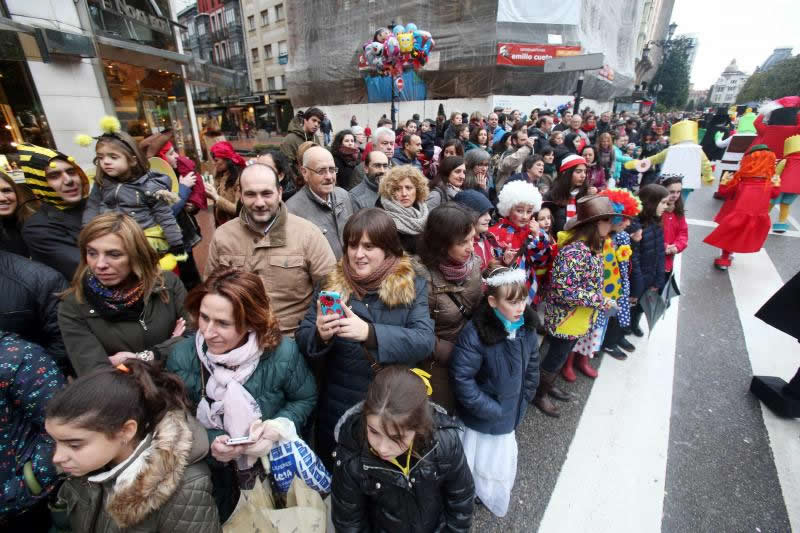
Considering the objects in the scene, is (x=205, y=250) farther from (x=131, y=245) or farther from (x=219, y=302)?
(x=219, y=302)

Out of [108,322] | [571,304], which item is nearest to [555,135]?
[571,304]

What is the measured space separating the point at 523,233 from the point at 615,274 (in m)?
0.95

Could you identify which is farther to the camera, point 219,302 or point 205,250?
point 205,250

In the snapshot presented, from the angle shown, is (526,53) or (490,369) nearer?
(490,369)

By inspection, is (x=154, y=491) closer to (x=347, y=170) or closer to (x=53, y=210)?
(x=53, y=210)

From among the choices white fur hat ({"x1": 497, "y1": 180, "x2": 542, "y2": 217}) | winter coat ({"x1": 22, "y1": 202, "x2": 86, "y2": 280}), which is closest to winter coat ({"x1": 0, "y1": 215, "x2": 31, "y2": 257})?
winter coat ({"x1": 22, "y1": 202, "x2": 86, "y2": 280})

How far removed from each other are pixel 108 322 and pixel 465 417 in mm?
2164

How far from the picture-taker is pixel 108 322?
1878mm

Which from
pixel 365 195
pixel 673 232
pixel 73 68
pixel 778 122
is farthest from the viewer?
pixel 778 122

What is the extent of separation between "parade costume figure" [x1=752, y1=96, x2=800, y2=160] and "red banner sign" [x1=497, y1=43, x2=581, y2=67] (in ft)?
32.2

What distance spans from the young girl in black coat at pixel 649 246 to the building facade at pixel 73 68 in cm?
866

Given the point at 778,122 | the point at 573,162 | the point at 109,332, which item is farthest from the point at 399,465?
the point at 778,122

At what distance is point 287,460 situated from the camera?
1713 mm

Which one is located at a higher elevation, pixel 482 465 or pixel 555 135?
pixel 555 135
